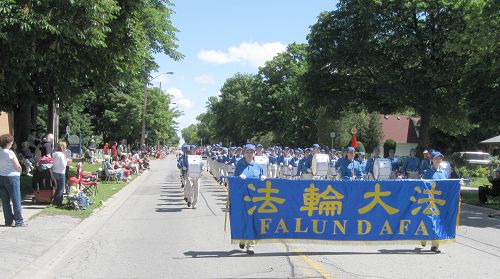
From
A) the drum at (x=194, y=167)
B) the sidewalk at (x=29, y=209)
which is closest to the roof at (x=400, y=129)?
the drum at (x=194, y=167)

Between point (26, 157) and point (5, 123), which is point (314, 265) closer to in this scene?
point (26, 157)

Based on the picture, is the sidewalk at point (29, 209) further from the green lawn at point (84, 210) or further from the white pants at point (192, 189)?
the white pants at point (192, 189)

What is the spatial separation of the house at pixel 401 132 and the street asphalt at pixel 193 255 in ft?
201

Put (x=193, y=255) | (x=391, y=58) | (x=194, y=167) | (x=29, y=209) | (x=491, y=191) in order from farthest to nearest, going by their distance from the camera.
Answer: (x=391, y=58), (x=491, y=191), (x=194, y=167), (x=29, y=209), (x=193, y=255)

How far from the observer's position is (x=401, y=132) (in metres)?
74.8

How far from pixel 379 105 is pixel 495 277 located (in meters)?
31.2

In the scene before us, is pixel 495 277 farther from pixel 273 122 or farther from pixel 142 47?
pixel 273 122

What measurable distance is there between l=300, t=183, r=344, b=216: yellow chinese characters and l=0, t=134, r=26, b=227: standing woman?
605cm

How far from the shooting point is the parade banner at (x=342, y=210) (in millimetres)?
9469

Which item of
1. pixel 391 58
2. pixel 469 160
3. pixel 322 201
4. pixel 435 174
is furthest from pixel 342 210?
pixel 469 160

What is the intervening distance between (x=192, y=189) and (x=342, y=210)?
7864 mm

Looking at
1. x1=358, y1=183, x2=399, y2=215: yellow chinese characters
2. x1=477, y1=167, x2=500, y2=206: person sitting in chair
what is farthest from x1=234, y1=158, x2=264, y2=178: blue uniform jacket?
x1=477, y1=167, x2=500, y2=206: person sitting in chair

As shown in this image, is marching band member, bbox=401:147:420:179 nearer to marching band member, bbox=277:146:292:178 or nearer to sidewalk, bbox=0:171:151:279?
marching band member, bbox=277:146:292:178

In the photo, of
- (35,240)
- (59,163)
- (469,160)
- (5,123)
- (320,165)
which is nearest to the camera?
(35,240)
